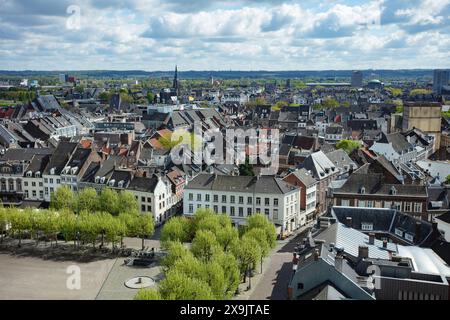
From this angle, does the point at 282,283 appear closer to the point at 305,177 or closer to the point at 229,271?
the point at 229,271

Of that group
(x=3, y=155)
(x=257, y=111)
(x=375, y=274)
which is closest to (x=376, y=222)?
(x=375, y=274)

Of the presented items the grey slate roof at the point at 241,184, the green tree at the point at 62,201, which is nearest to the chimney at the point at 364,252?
the grey slate roof at the point at 241,184

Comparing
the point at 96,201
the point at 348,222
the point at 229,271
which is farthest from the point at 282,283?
the point at 96,201

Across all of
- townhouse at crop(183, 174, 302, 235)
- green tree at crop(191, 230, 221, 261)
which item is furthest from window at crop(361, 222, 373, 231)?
green tree at crop(191, 230, 221, 261)

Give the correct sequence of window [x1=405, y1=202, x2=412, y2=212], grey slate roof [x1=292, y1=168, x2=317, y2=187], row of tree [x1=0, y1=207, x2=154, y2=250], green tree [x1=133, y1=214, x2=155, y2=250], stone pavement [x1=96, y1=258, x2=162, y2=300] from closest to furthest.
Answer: stone pavement [x1=96, y1=258, x2=162, y2=300] → row of tree [x1=0, y1=207, x2=154, y2=250] → green tree [x1=133, y1=214, x2=155, y2=250] → window [x1=405, y1=202, x2=412, y2=212] → grey slate roof [x1=292, y1=168, x2=317, y2=187]

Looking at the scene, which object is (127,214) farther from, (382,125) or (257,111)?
(257,111)

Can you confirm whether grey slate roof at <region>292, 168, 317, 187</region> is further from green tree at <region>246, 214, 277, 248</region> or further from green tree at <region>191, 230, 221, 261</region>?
green tree at <region>191, 230, 221, 261</region>
